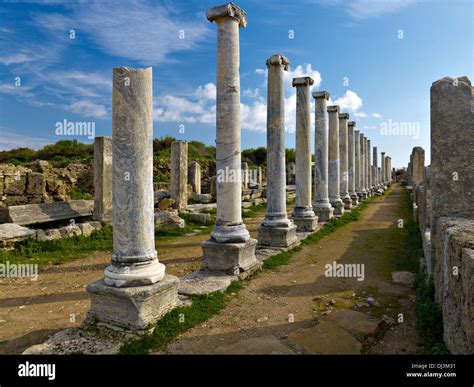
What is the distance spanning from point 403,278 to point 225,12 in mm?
6111

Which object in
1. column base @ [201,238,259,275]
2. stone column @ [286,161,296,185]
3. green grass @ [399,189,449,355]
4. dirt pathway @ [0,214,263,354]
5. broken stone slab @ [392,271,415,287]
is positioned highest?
stone column @ [286,161,296,185]

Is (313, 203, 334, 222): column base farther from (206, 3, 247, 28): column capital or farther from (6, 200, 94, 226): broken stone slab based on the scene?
(6, 200, 94, 226): broken stone slab

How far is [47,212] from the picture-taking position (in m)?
11.1

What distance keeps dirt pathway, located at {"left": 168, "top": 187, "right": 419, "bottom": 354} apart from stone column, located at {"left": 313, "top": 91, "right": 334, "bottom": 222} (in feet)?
15.8

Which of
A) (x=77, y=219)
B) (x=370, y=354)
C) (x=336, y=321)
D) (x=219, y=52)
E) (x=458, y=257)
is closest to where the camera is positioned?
(x=458, y=257)

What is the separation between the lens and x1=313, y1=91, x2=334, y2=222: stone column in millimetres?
13398

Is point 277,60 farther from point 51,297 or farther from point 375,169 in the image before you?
point 375,169

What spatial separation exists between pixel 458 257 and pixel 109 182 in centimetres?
1106

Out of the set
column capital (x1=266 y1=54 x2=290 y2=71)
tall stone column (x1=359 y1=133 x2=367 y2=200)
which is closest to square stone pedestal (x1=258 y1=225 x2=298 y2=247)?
column capital (x1=266 y1=54 x2=290 y2=71)

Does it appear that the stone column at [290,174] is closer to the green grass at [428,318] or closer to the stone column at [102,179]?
the stone column at [102,179]

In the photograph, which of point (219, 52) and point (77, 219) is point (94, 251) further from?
point (219, 52)

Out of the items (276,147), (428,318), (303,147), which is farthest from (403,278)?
(303,147)
